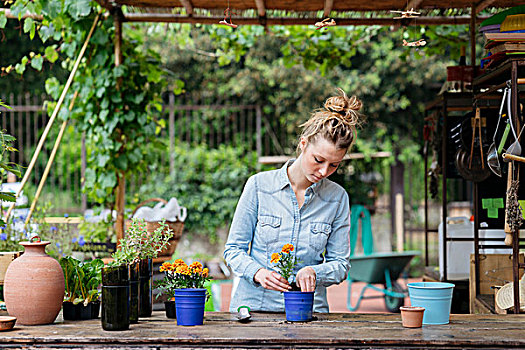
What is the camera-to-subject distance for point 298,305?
2.17 m

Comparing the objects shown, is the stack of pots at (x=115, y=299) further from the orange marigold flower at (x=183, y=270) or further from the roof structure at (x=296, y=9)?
the roof structure at (x=296, y=9)

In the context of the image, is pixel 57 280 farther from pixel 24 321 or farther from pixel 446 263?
pixel 446 263

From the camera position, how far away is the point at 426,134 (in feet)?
17.9

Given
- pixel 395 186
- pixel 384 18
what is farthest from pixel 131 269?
pixel 395 186

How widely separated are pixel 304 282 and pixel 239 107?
7.63m

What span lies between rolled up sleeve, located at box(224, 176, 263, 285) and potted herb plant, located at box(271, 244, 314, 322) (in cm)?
20

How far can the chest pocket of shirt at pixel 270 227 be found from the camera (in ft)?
8.21

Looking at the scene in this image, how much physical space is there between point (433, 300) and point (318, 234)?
0.53 m

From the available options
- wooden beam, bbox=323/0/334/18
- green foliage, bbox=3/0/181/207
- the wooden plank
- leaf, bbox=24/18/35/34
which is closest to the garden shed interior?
wooden beam, bbox=323/0/334/18

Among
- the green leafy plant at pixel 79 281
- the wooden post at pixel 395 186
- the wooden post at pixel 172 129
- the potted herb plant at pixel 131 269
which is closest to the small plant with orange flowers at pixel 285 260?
the potted herb plant at pixel 131 269

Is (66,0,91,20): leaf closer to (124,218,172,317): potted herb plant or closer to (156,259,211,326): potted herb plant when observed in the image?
(124,218,172,317): potted herb plant

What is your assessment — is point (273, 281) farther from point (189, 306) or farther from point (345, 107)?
point (345, 107)

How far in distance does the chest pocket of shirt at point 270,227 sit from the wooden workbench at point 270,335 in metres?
0.38

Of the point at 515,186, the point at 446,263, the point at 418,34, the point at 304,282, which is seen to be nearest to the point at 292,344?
the point at 304,282
